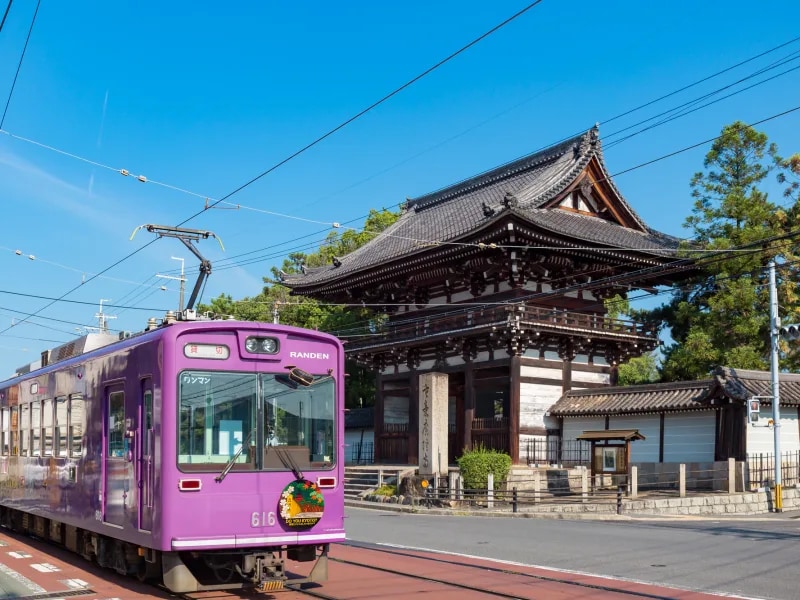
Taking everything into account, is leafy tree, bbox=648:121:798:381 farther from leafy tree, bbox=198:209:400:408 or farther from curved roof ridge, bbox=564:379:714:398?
leafy tree, bbox=198:209:400:408

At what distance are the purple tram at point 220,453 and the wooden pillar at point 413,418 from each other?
72.8 feet

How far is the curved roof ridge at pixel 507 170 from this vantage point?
3266 cm

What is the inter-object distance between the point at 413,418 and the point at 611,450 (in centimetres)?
930

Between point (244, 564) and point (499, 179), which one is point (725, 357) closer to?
point (499, 179)

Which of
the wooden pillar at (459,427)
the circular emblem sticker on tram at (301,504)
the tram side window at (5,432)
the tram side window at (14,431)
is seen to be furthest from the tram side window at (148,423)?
the wooden pillar at (459,427)

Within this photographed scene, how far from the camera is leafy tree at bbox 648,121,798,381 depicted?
28.8m

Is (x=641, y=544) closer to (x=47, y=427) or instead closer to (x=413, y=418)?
(x=47, y=427)

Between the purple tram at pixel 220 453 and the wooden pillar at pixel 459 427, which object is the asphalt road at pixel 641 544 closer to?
the purple tram at pixel 220 453

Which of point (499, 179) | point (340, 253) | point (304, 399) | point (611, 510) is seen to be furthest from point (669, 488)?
point (340, 253)

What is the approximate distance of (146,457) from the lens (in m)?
9.35

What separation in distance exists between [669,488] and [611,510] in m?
4.83

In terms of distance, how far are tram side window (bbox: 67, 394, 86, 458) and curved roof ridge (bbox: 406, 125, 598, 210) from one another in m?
23.6

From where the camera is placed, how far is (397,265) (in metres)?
32.3

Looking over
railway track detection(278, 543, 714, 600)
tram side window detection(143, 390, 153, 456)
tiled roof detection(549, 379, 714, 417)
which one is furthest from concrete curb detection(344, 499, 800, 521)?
tram side window detection(143, 390, 153, 456)
